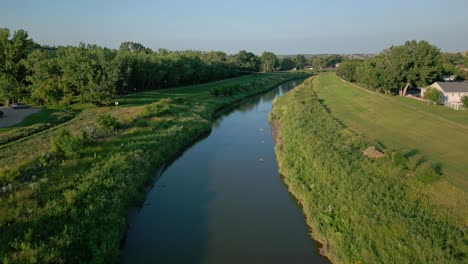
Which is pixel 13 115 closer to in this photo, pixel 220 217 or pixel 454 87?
pixel 220 217

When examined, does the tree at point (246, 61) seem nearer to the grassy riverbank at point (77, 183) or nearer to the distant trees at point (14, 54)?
the distant trees at point (14, 54)

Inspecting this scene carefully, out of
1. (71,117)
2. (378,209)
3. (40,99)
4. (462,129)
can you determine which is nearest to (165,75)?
(40,99)

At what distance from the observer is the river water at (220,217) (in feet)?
41.7

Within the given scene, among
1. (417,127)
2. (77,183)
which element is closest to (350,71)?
(417,127)

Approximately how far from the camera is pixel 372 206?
13531 millimetres

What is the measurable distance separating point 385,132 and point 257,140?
11360 millimetres

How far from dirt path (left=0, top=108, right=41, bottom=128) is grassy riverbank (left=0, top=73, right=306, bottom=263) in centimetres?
344

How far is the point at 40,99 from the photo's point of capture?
42031mm

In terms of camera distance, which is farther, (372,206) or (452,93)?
(452,93)

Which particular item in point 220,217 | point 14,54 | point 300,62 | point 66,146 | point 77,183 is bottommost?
point 220,217

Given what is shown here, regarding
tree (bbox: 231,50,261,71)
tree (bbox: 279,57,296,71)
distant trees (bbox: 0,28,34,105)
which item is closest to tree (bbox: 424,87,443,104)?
distant trees (bbox: 0,28,34,105)

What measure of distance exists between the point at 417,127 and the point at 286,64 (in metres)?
144

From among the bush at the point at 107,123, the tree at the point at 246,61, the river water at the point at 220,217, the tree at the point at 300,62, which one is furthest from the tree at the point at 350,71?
the tree at the point at 300,62

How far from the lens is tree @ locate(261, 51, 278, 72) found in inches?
5541
